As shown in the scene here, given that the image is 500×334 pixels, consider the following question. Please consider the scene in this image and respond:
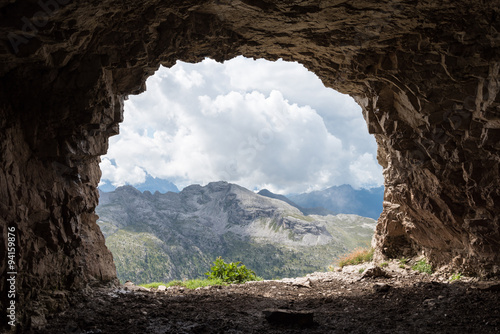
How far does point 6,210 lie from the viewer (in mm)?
5727

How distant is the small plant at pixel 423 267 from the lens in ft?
36.5

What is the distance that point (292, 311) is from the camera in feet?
20.8

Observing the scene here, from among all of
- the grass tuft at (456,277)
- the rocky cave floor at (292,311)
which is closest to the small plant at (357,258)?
the rocky cave floor at (292,311)

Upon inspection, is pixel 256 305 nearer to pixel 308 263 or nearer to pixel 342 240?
pixel 308 263

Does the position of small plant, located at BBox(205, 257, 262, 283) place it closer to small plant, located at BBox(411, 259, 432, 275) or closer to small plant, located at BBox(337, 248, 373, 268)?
small plant, located at BBox(337, 248, 373, 268)

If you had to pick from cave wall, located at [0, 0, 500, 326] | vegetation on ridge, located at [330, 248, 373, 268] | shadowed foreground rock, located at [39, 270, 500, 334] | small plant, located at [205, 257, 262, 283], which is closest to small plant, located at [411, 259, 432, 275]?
cave wall, located at [0, 0, 500, 326]

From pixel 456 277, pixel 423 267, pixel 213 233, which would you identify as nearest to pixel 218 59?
pixel 456 277

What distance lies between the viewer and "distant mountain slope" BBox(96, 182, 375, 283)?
68750mm

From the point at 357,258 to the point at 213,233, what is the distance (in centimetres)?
9909

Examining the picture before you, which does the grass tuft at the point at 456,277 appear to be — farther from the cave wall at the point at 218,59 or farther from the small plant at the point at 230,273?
the small plant at the point at 230,273

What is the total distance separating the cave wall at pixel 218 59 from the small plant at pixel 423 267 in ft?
3.20

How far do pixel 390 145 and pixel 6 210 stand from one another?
435 inches

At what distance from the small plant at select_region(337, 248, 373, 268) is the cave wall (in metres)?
5.15

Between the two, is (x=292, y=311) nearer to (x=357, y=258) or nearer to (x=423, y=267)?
(x=423, y=267)
